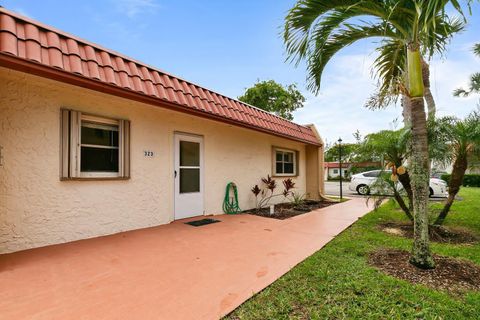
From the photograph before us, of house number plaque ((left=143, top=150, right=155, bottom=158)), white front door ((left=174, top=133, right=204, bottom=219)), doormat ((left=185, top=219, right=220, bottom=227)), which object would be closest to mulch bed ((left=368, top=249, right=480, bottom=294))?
doormat ((left=185, top=219, right=220, bottom=227))

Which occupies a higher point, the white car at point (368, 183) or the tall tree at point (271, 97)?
the tall tree at point (271, 97)

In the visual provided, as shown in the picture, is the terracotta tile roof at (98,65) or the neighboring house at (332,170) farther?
the neighboring house at (332,170)

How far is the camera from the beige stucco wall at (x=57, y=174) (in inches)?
141

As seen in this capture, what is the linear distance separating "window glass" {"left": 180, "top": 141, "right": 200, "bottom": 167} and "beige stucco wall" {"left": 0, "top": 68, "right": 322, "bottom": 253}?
0.35 meters

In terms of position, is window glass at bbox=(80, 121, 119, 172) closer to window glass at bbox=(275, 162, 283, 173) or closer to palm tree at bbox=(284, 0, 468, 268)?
A: palm tree at bbox=(284, 0, 468, 268)

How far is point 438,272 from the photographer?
9.70 ft

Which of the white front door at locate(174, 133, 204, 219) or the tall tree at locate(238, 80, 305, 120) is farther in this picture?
the tall tree at locate(238, 80, 305, 120)

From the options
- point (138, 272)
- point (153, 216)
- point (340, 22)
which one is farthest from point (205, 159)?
point (340, 22)

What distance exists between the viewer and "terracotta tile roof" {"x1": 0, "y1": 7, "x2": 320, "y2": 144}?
2.98 meters

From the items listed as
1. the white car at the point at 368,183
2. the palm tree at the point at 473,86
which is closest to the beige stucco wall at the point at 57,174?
the white car at the point at 368,183

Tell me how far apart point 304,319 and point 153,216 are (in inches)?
162

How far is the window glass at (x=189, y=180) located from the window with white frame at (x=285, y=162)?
12.8ft

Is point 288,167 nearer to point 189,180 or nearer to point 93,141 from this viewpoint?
point 189,180

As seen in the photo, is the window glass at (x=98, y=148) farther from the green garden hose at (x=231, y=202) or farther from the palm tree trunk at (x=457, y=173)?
the palm tree trunk at (x=457, y=173)
